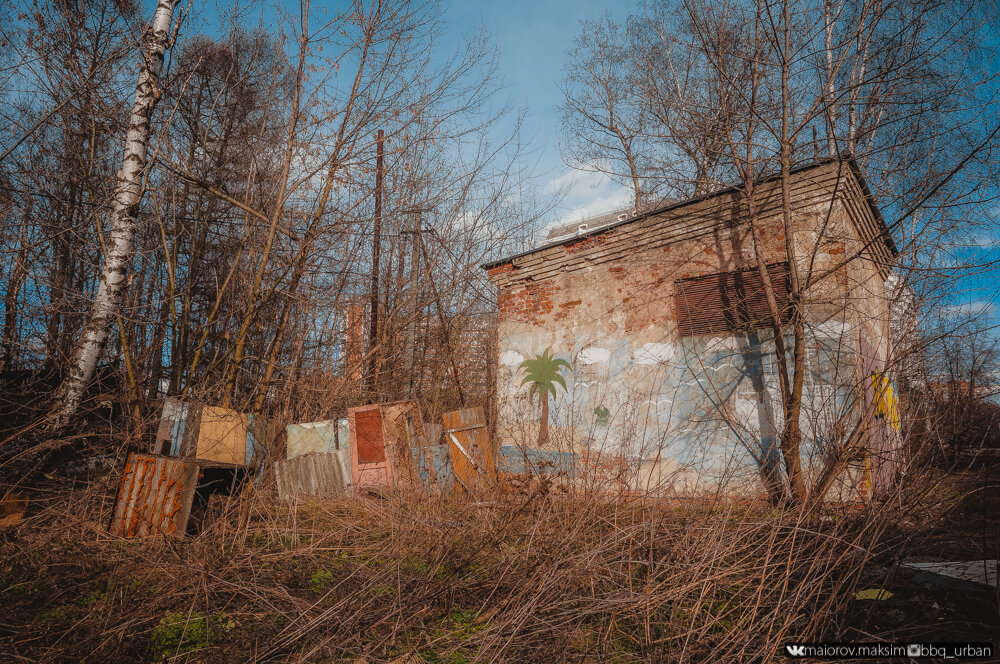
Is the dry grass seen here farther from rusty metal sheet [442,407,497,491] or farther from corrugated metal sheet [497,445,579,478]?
corrugated metal sheet [497,445,579,478]

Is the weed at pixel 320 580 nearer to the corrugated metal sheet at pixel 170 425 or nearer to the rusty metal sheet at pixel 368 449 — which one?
the rusty metal sheet at pixel 368 449

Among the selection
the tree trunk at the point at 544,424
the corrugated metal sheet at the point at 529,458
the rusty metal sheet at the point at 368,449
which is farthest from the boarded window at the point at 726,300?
the rusty metal sheet at the point at 368,449

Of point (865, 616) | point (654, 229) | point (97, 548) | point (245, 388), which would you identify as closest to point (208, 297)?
point (245, 388)

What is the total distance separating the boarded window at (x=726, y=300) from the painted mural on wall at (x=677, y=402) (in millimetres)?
161

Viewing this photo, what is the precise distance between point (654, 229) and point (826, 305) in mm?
2295

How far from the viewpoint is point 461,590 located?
3564 millimetres

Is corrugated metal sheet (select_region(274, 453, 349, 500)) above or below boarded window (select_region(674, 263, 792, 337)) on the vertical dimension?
below

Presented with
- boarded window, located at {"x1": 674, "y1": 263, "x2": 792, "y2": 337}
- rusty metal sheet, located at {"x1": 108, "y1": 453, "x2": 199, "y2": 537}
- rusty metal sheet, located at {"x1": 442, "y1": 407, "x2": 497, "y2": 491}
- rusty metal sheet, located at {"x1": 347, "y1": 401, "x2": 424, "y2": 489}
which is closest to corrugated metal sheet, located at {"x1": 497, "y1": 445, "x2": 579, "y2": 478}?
rusty metal sheet, located at {"x1": 442, "y1": 407, "x2": 497, "y2": 491}

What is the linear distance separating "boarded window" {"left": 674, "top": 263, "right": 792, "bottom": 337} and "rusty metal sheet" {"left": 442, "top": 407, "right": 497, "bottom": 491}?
3.00m

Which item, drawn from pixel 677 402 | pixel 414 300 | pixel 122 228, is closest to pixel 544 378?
pixel 677 402

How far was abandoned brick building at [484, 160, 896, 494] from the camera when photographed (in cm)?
586

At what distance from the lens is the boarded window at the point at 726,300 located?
6.27 meters

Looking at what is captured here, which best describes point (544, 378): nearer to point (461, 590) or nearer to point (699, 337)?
point (699, 337)

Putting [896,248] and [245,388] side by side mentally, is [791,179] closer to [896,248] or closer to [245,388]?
[896,248]
